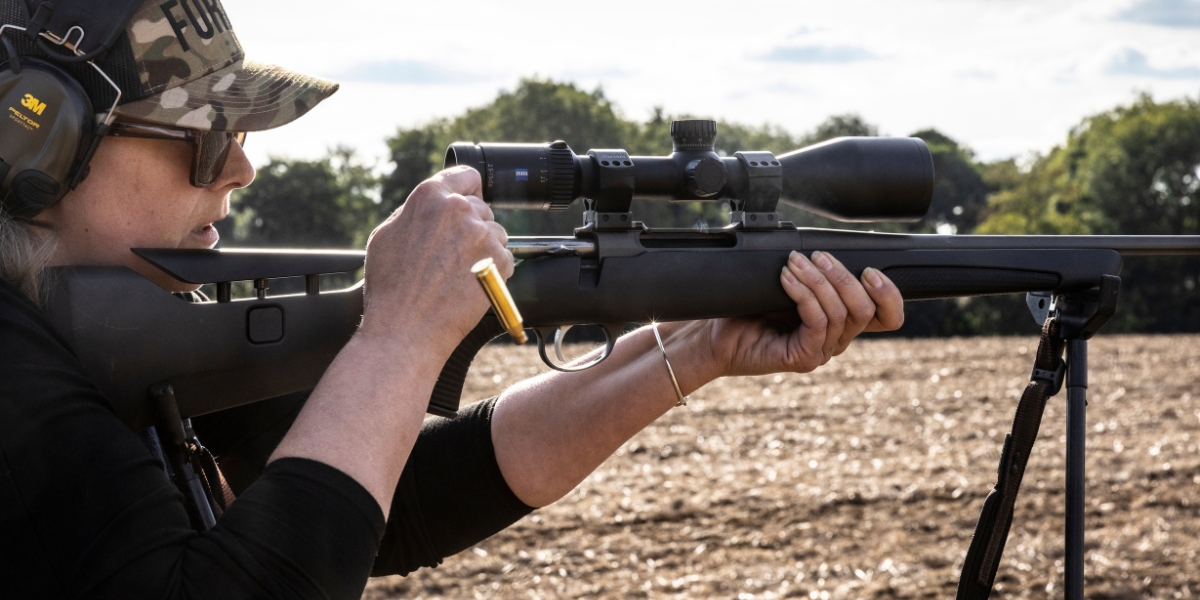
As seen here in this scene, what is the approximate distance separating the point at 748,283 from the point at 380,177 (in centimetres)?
4588

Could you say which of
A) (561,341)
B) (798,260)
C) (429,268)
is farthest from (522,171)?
(798,260)

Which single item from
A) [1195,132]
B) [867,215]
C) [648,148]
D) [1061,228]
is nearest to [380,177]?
[648,148]

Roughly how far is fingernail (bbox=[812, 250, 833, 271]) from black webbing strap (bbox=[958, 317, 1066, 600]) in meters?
0.79

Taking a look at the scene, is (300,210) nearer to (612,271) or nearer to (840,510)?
(840,510)

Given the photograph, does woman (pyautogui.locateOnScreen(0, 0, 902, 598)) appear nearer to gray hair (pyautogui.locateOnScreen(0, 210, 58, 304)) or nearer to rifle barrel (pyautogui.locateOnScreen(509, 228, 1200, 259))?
gray hair (pyautogui.locateOnScreen(0, 210, 58, 304))

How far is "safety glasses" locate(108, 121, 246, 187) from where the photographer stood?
2.08 m

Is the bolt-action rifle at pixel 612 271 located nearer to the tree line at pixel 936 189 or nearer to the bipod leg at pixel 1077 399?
the bipod leg at pixel 1077 399

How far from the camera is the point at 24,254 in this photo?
194 centimetres

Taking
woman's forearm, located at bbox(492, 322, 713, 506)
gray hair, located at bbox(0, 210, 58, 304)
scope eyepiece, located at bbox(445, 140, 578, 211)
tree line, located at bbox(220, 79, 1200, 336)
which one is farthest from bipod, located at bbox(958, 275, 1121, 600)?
tree line, located at bbox(220, 79, 1200, 336)

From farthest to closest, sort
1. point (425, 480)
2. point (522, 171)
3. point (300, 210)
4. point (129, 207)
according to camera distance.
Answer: point (300, 210) < point (425, 480) < point (522, 171) < point (129, 207)

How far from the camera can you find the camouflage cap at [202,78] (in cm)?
206

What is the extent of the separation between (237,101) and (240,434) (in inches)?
39.5

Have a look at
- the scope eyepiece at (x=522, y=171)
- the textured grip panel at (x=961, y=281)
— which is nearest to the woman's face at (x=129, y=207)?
the scope eyepiece at (x=522, y=171)

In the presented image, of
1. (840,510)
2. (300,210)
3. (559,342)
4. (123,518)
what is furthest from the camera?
(300,210)
